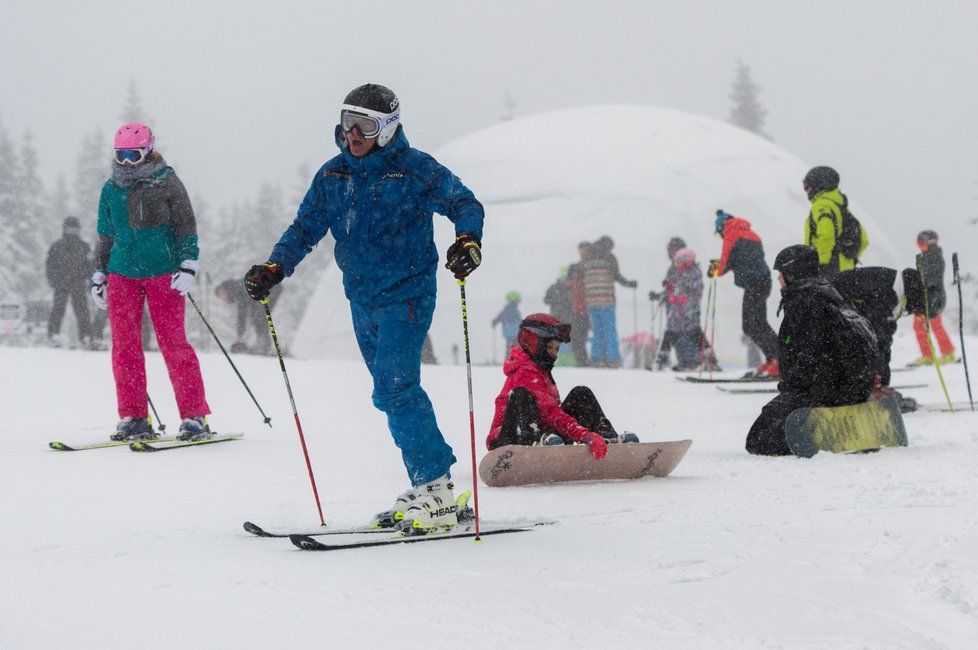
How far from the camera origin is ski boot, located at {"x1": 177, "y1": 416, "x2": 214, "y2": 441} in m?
6.43

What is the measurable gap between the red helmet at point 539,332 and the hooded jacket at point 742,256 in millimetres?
5564

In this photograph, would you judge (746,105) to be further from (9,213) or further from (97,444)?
(97,444)

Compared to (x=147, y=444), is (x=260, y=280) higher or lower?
higher

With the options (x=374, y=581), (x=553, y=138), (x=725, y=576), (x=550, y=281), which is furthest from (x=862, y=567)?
(x=553, y=138)

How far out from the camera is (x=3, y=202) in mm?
40656

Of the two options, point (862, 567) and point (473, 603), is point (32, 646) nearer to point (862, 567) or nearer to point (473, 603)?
point (473, 603)

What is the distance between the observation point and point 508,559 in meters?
3.17

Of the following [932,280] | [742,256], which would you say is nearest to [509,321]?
[932,280]

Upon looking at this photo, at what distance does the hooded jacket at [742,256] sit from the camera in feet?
34.5

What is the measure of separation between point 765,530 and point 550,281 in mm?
17847

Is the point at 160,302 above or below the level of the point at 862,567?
above

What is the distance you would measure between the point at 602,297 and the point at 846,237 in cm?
620

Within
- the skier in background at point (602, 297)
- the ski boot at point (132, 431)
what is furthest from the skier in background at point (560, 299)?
the ski boot at point (132, 431)

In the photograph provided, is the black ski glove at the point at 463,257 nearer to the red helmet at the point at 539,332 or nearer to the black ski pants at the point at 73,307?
the red helmet at the point at 539,332
